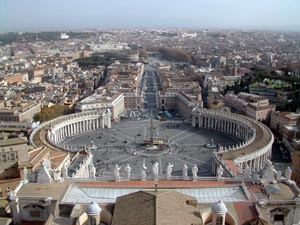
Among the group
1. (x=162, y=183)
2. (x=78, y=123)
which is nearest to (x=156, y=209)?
(x=162, y=183)

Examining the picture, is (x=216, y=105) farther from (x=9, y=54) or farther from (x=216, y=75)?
(x=9, y=54)

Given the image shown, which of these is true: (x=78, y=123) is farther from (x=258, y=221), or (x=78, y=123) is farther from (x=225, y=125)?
(x=258, y=221)

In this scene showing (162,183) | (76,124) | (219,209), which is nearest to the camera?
(219,209)

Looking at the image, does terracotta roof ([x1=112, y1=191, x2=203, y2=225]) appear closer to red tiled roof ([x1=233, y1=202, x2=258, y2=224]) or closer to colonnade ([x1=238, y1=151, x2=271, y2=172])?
red tiled roof ([x1=233, y1=202, x2=258, y2=224])

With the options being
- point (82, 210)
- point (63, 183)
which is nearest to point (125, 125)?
point (63, 183)

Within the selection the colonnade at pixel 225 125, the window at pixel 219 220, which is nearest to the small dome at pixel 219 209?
the window at pixel 219 220

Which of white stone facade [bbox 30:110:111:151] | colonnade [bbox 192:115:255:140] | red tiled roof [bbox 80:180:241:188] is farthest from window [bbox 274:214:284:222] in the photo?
white stone facade [bbox 30:110:111:151]
